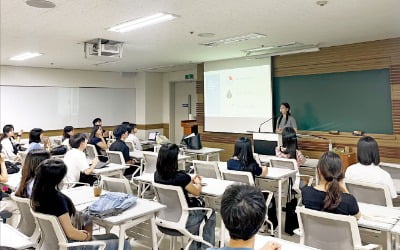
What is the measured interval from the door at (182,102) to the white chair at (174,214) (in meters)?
7.28

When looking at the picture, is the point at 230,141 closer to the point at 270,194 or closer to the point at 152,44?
the point at 152,44

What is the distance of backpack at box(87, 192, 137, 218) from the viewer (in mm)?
2426

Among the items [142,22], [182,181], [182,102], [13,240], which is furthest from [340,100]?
[13,240]

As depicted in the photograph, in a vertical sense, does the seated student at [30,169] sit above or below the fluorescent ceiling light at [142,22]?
below

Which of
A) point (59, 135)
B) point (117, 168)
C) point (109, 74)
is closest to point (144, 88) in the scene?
point (109, 74)

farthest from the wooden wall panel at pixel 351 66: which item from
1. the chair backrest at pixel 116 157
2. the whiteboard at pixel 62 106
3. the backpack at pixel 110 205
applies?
the whiteboard at pixel 62 106

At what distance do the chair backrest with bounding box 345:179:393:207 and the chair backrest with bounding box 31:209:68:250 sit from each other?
8.22 ft

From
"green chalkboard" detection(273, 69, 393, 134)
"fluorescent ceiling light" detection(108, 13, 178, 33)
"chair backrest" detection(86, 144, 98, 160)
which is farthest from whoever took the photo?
"chair backrest" detection(86, 144, 98, 160)

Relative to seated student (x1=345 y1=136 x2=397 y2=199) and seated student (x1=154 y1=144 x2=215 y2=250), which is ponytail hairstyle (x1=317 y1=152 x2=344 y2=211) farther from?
seated student (x1=154 y1=144 x2=215 y2=250)

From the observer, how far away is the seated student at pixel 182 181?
9.69 ft

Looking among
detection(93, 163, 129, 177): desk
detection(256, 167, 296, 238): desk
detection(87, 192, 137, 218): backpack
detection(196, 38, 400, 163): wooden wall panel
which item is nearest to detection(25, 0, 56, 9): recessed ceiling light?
detection(93, 163, 129, 177): desk

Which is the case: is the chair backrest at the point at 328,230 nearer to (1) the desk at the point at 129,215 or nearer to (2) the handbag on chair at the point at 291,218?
(1) the desk at the point at 129,215

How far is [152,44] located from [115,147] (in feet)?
6.57

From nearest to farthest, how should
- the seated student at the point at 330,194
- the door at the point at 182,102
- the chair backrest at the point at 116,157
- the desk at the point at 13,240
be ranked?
the desk at the point at 13,240
the seated student at the point at 330,194
the chair backrest at the point at 116,157
the door at the point at 182,102
